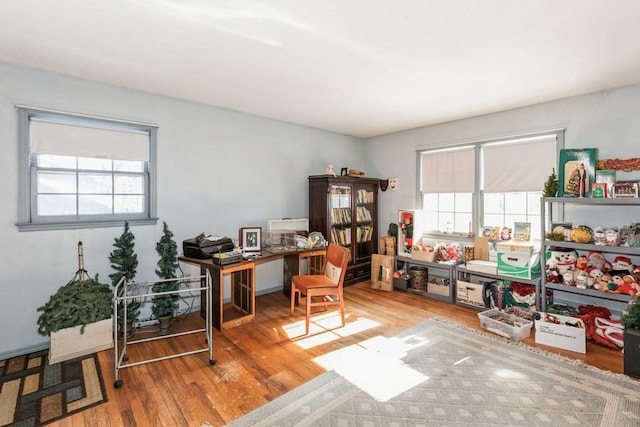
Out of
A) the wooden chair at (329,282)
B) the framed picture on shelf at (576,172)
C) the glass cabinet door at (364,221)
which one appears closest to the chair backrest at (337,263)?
the wooden chair at (329,282)

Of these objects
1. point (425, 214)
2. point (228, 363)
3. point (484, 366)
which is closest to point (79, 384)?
point (228, 363)

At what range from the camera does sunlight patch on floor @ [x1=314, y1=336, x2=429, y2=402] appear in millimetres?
2197

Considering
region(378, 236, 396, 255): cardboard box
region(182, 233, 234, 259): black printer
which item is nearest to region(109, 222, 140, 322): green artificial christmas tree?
region(182, 233, 234, 259): black printer

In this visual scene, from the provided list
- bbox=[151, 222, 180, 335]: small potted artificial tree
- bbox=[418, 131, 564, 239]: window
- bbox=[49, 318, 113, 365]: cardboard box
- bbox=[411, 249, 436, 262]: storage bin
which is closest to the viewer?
bbox=[49, 318, 113, 365]: cardboard box

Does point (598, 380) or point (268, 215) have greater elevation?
point (268, 215)

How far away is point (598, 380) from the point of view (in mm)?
2254

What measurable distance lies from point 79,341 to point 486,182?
4757 millimetres

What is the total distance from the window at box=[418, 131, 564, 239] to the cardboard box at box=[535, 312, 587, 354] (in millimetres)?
1222

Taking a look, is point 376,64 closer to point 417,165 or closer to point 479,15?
point 479,15

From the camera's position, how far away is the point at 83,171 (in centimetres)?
297

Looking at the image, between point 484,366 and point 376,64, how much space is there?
8.60 feet

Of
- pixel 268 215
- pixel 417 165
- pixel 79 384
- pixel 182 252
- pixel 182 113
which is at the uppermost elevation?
pixel 182 113

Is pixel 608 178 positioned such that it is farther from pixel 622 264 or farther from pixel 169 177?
pixel 169 177

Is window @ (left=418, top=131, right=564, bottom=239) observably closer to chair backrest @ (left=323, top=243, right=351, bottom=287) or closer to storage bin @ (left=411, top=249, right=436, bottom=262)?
storage bin @ (left=411, top=249, right=436, bottom=262)
